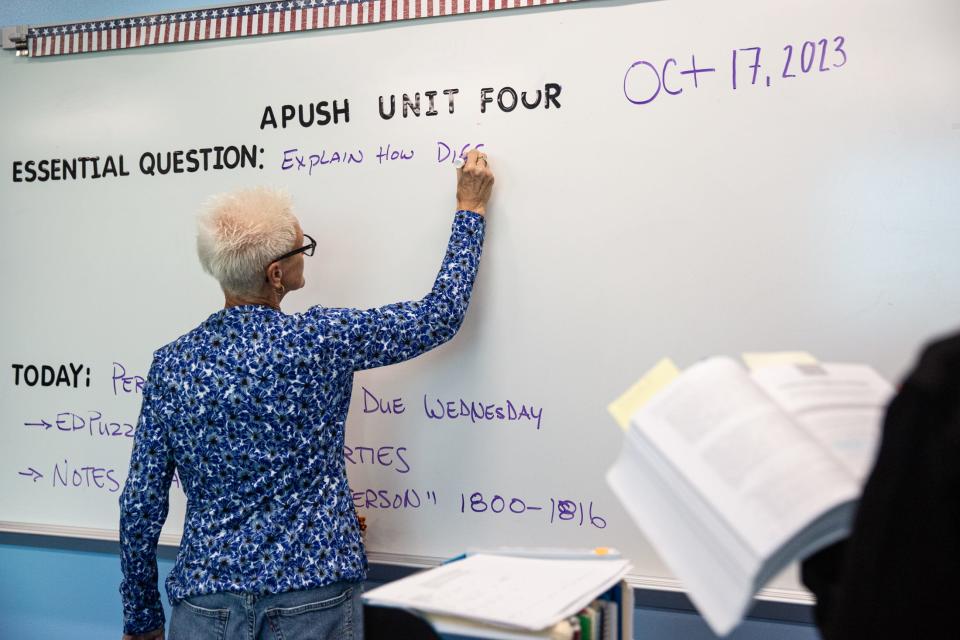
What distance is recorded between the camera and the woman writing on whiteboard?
1.43 metres

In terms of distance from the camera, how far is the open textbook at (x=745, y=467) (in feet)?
2.44

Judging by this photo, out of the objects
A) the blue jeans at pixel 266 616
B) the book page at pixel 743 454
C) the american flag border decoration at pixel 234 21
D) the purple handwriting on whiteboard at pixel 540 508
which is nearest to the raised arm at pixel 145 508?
the blue jeans at pixel 266 616

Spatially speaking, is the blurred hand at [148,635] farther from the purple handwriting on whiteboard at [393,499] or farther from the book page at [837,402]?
the book page at [837,402]

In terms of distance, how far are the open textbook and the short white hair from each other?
2.73 feet

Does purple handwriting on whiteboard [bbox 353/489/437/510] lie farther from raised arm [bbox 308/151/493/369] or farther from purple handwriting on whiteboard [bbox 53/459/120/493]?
purple handwriting on whiteboard [bbox 53/459/120/493]

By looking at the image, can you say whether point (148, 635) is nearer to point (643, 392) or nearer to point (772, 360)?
point (643, 392)

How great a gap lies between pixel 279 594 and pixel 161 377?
1.43ft

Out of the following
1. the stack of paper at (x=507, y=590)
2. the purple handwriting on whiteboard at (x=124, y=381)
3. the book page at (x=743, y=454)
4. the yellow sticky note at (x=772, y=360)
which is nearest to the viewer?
the book page at (x=743, y=454)

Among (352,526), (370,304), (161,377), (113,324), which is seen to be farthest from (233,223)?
(113,324)

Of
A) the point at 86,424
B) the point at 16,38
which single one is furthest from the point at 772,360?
the point at 16,38

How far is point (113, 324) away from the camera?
204 cm

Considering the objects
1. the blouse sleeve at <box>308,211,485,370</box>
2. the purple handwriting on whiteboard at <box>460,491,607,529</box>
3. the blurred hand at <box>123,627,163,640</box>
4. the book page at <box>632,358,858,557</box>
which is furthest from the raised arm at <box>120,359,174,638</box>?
the book page at <box>632,358,858,557</box>

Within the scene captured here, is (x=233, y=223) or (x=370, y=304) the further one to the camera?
(x=370, y=304)

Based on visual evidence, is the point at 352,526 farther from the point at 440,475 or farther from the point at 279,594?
the point at 440,475
